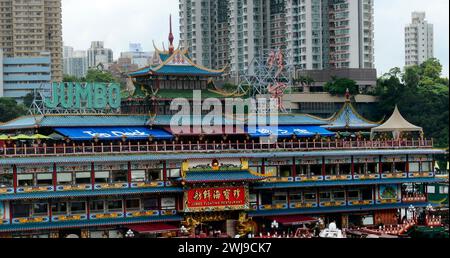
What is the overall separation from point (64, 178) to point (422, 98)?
4040 cm

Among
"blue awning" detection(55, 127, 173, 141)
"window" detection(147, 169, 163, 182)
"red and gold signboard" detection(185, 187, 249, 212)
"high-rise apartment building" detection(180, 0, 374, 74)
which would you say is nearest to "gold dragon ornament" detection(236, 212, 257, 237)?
"red and gold signboard" detection(185, 187, 249, 212)

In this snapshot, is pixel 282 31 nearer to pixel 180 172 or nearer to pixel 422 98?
pixel 422 98

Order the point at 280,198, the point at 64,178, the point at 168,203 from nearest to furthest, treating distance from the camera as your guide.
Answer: the point at 64,178 < the point at 168,203 < the point at 280,198

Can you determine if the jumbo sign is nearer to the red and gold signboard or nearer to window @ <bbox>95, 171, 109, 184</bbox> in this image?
window @ <bbox>95, 171, 109, 184</bbox>

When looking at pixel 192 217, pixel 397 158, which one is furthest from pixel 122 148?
pixel 397 158

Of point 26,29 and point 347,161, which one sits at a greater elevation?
point 26,29

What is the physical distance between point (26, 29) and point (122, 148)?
63.5 meters

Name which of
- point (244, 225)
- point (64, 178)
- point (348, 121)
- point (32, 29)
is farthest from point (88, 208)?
point (32, 29)

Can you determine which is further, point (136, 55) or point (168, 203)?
point (136, 55)

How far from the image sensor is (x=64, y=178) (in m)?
29.5

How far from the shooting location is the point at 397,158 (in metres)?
36.2

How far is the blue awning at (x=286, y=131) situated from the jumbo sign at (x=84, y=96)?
596 cm
